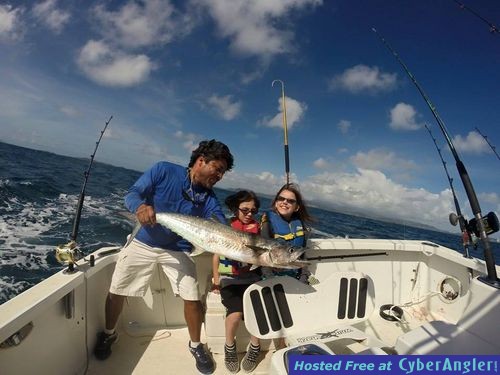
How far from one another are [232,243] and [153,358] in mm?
1801

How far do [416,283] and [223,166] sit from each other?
3.67 metres

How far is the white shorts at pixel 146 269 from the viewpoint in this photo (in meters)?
3.12

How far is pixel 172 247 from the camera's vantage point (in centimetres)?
316

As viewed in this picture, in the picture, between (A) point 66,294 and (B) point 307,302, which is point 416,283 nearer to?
(B) point 307,302

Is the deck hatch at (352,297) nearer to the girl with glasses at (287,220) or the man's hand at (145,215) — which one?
the girl with glasses at (287,220)

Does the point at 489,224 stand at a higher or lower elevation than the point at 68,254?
higher

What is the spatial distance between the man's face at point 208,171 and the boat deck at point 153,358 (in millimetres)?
2033

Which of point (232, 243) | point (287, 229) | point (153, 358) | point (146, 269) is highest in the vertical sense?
point (287, 229)

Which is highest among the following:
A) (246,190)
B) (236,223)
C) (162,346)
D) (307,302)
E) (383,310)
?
(246,190)

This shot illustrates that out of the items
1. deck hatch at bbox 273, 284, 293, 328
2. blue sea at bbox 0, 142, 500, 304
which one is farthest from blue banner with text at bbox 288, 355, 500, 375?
blue sea at bbox 0, 142, 500, 304

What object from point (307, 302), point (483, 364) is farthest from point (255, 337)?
point (483, 364)

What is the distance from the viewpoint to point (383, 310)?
4.30 metres

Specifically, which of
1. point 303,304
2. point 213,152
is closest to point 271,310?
point 303,304

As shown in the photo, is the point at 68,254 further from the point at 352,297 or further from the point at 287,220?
the point at 352,297
